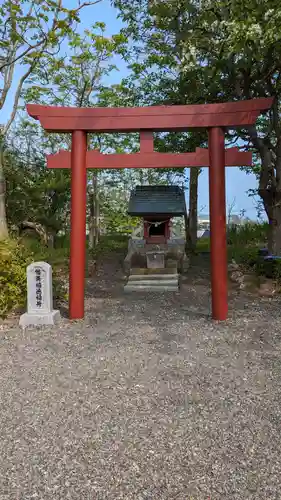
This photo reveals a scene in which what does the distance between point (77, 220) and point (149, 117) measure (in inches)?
77.0

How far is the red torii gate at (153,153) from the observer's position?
6.33 m

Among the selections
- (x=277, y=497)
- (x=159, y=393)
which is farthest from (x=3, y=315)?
(x=277, y=497)

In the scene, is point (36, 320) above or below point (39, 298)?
below

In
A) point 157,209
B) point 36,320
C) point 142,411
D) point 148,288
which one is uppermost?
point 157,209

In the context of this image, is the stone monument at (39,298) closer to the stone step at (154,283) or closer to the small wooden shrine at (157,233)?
the stone step at (154,283)

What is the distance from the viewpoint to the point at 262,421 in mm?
Result: 3201

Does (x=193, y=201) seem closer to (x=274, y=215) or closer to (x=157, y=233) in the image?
(x=157, y=233)

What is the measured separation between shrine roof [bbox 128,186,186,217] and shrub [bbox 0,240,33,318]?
5.02m

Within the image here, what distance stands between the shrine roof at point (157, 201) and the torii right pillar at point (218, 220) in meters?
4.76

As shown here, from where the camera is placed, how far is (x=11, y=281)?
22.0 feet

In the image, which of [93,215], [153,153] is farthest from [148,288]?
[93,215]

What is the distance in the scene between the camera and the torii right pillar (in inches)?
251

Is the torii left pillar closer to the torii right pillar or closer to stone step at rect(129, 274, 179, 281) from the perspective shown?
the torii right pillar

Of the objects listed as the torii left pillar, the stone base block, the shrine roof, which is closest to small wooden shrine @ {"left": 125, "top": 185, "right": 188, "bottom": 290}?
the shrine roof
